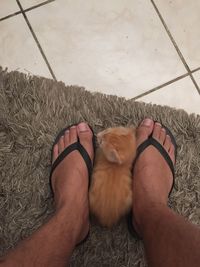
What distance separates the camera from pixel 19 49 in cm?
123

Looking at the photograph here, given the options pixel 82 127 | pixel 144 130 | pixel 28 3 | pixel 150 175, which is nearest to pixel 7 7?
pixel 28 3

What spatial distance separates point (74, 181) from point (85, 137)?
0.43ft

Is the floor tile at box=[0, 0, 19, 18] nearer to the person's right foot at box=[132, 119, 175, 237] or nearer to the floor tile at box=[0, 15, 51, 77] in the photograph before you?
the floor tile at box=[0, 15, 51, 77]

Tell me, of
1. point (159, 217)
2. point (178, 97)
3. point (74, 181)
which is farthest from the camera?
point (178, 97)

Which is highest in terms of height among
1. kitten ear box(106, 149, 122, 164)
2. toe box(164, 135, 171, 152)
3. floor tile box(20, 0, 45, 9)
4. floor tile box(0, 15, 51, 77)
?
floor tile box(20, 0, 45, 9)

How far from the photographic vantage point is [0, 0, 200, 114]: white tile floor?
3.99ft

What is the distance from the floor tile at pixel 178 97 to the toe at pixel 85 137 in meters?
0.19

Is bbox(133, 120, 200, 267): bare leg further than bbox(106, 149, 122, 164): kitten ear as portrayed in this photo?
No

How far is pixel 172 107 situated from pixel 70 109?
0.94 ft

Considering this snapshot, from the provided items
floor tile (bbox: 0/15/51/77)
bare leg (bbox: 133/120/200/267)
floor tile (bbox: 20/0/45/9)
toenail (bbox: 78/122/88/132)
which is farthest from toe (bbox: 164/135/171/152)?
floor tile (bbox: 20/0/45/9)

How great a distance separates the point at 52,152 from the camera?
1.13 m

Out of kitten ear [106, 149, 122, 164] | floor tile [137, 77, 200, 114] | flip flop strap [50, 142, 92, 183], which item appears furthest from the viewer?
floor tile [137, 77, 200, 114]

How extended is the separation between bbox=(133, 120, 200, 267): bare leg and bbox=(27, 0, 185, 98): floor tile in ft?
0.56

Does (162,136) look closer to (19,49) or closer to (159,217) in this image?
(159,217)
